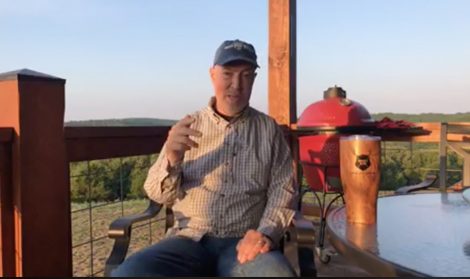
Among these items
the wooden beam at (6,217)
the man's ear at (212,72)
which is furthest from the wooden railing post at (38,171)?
the man's ear at (212,72)

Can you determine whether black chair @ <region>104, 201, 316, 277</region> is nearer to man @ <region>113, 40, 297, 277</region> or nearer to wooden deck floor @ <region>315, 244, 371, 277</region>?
man @ <region>113, 40, 297, 277</region>

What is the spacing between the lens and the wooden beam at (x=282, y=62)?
3.51 m

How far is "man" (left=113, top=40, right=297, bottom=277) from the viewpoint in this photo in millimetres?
1571

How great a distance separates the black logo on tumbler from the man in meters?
0.43

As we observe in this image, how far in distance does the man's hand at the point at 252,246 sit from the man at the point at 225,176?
0.15 ft

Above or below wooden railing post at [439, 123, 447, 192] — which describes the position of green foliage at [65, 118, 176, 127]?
above

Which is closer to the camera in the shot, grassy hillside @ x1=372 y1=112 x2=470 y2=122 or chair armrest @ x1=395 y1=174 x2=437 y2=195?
chair armrest @ x1=395 y1=174 x2=437 y2=195

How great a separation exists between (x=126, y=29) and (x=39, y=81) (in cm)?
789

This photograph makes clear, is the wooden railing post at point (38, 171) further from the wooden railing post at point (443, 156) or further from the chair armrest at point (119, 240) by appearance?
the wooden railing post at point (443, 156)

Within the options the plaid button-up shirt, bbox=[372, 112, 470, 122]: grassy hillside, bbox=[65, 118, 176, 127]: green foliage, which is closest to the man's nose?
the plaid button-up shirt

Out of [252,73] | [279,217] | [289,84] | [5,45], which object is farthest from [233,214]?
[5,45]

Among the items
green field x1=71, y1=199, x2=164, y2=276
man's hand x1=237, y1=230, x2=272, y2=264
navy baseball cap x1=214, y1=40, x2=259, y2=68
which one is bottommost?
green field x1=71, y1=199, x2=164, y2=276

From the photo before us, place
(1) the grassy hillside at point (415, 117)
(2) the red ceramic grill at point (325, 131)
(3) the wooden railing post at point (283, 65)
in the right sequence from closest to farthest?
(2) the red ceramic grill at point (325, 131)
(3) the wooden railing post at point (283, 65)
(1) the grassy hillside at point (415, 117)

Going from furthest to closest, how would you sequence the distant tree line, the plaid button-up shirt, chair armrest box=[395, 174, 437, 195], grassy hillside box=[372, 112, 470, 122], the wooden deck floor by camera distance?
1. grassy hillside box=[372, 112, 470, 122]
2. the wooden deck floor
3. the distant tree line
4. chair armrest box=[395, 174, 437, 195]
5. the plaid button-up shirt
